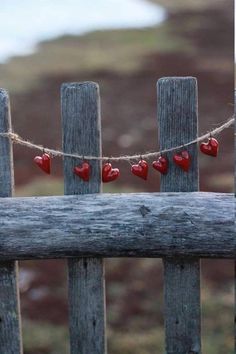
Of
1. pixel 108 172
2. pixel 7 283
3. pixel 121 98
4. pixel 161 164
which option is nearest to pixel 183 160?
pixel 161 164

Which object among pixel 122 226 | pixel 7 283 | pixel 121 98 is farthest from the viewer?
pixel 121 98

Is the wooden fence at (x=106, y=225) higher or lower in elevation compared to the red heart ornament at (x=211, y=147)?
lower

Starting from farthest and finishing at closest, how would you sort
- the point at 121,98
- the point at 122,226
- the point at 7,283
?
the point at 121,98 → the point at 7,283 → the point at 122,226

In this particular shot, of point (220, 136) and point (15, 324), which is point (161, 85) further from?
point (220, 136)

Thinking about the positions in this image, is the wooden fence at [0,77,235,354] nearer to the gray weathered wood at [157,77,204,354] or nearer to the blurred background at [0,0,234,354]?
the gray weathered wood at [157,77,204,354]

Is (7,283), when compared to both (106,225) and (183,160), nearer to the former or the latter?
(106,225)

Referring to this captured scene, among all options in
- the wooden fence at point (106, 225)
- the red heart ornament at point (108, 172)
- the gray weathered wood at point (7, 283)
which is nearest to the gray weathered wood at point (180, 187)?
the wooden fence at point (106, 225)

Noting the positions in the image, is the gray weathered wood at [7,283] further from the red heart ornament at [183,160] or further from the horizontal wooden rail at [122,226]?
the red heart ornament at [183,160]
